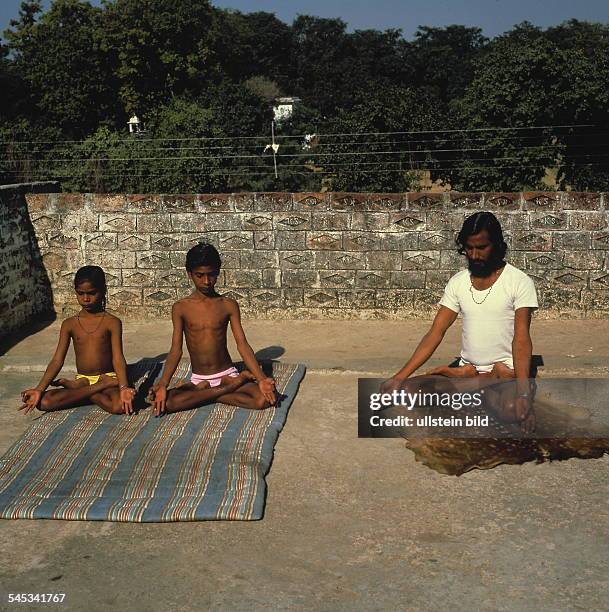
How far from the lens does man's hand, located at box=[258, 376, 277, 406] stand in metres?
5.67

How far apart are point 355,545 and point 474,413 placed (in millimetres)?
1623

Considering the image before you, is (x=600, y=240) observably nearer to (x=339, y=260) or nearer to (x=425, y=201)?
(x=425, y=201)

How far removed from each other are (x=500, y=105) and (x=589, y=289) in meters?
8.66

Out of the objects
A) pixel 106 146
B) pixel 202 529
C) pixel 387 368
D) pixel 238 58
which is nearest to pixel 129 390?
pixel 202 529

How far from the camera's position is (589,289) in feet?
26.7

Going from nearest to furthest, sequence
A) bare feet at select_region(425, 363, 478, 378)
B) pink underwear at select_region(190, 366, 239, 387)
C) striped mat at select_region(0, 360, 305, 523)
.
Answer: striped mat at select_region(0, 360, 305, 523) → bare feet at select_region(425, 363, 478, 378) → pink underwear at select_region(190, 366, 239, 387)

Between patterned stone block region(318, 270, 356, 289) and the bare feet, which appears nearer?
the bare feet

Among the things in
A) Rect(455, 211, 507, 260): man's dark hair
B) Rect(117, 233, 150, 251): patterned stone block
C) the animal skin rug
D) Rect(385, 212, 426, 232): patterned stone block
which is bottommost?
the animal skin rug

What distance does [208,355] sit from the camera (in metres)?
5.90

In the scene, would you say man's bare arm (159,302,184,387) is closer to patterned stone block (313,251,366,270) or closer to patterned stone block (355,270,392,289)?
patterned stone block (313,251,366,270)

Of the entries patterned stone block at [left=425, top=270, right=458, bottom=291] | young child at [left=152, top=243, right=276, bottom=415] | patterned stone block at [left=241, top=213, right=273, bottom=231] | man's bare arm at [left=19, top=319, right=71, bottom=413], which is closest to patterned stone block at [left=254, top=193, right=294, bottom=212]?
patterned stone block at [left=241, top=213, right=273, bottom=231]

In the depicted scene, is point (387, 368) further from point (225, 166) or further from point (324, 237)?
point (225, 166)

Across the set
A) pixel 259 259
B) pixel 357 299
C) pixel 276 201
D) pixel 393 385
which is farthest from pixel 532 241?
pixel 393 385

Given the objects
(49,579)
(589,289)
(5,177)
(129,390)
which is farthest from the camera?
(5,177)
